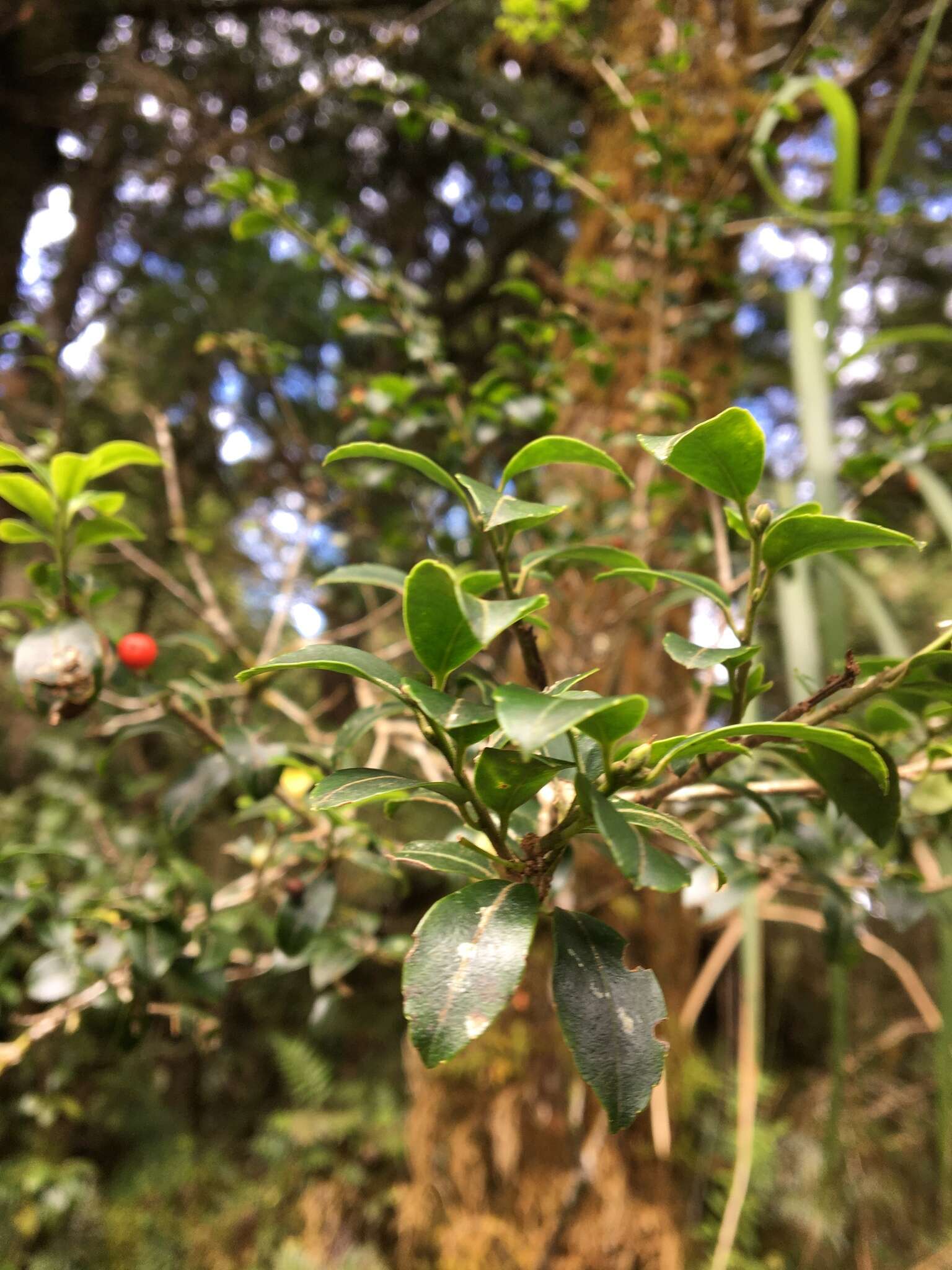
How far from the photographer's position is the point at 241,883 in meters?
0.74

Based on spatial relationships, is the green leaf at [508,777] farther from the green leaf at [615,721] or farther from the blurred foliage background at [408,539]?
the blurred foliage background at [408,539]

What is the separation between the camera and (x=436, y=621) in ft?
0.88

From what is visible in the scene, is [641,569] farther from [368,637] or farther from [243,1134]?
[243,1134]

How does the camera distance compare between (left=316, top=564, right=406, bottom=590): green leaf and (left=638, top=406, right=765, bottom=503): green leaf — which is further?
(left=316, top=564, right=406, bottom=590): green leaf

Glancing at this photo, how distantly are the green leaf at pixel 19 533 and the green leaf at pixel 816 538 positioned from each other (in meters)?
0.44

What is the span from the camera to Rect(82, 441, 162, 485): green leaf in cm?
45

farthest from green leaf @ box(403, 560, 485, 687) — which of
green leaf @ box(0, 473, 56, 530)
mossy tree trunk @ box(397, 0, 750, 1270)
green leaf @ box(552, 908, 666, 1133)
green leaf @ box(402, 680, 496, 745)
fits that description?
mossy tree trunk @ box(397, 0, 750, 1270)

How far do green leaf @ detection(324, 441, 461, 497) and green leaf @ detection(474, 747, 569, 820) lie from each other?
0.13 m

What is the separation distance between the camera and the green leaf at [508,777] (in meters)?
0.26

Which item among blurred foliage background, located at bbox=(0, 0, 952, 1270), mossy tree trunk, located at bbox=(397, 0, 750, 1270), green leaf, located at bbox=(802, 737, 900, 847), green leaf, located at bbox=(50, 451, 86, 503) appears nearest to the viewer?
green leaf, located at bbox=(802, 737, 900, 847)

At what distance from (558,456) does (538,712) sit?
0.15m

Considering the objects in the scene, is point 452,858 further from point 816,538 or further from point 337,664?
point 816,538

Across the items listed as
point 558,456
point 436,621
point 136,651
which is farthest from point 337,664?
point 136,651

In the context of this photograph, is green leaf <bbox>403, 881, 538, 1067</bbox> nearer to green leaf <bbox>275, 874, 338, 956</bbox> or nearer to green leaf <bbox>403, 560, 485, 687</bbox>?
green leaf <bbox>403, 560, 485, 687</bbox>
